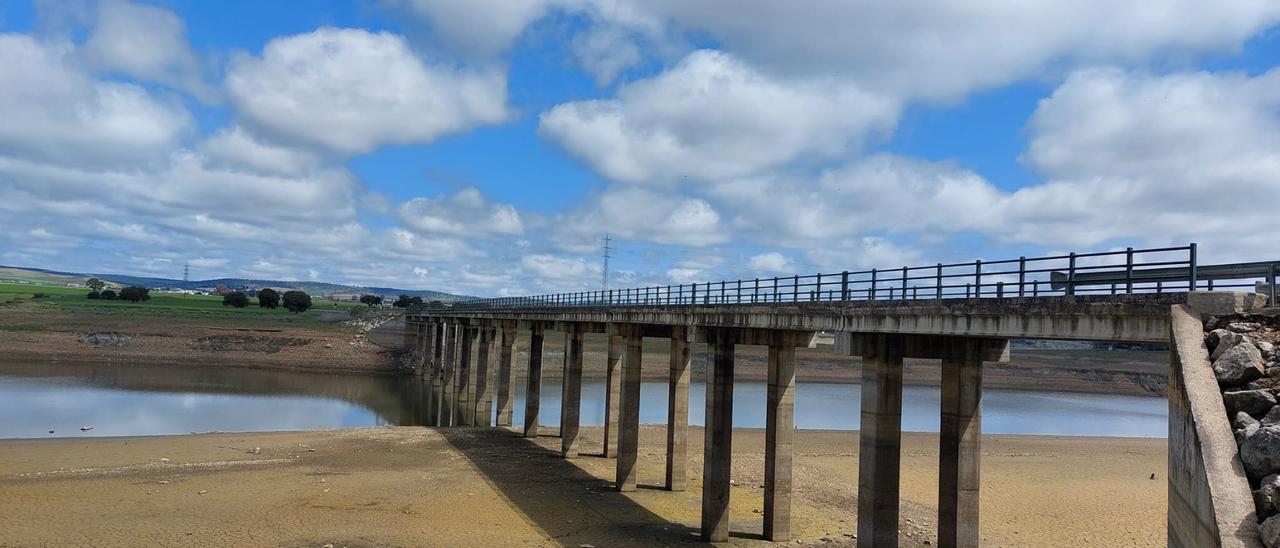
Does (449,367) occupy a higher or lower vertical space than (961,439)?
lower

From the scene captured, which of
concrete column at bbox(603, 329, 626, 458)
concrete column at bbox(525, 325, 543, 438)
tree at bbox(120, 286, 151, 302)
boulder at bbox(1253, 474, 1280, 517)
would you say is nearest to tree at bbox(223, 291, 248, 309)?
tree at bbox(120, 286, 151, 302)

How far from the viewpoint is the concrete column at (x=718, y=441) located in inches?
883

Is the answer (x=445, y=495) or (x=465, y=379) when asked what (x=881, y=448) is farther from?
(x=465, y=379)

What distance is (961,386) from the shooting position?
1744cm

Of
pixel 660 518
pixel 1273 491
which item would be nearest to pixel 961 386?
pixel 1273 491

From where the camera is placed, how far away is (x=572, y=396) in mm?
36531

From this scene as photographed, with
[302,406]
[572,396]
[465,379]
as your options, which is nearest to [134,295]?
[302,406]

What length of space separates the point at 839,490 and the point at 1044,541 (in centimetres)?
793

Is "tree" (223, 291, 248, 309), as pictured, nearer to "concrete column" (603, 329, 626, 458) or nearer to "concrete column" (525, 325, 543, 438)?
"concrete column" (525, 325, 543, 438)

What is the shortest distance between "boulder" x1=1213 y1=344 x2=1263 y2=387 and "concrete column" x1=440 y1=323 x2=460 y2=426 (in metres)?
55.5

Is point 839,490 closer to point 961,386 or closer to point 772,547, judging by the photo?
point 772,547

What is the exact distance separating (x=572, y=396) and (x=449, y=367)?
3791 cm

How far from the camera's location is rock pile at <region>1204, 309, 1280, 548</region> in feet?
26.9

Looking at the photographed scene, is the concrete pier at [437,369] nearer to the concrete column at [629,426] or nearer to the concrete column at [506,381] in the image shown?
the concrete column at [506,381]
